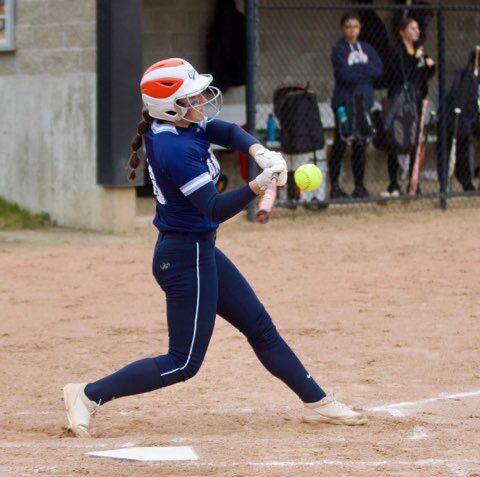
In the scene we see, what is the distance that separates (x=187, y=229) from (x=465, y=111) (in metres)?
9.14

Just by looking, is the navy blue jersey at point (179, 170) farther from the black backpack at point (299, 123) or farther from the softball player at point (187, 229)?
the black backpack at point (299, 123)

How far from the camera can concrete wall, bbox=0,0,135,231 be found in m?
12.4

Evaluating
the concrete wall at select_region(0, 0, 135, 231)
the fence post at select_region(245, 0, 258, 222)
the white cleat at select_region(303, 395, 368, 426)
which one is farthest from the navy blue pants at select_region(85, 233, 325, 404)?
the fence post at select_region(245, 0, 258, 222)

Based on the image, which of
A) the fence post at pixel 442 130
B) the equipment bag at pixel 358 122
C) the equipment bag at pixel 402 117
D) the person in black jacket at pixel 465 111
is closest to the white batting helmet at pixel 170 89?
the equipment bag at pixel 358 122

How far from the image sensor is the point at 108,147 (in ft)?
40.0

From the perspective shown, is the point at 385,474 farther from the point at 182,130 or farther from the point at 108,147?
the point at 108,147

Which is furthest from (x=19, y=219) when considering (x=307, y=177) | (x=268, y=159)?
(x=268, y=159)

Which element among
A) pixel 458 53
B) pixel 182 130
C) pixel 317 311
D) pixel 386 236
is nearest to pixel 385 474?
pixel 182 130

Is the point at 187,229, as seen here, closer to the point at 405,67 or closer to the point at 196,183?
the point at 196,183

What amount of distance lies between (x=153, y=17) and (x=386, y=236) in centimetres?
451

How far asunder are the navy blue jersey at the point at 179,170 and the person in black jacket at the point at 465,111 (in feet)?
29.2

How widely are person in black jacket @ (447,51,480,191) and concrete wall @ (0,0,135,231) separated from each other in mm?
4137

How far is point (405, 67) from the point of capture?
1395cm

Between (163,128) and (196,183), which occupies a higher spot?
(163,128)
